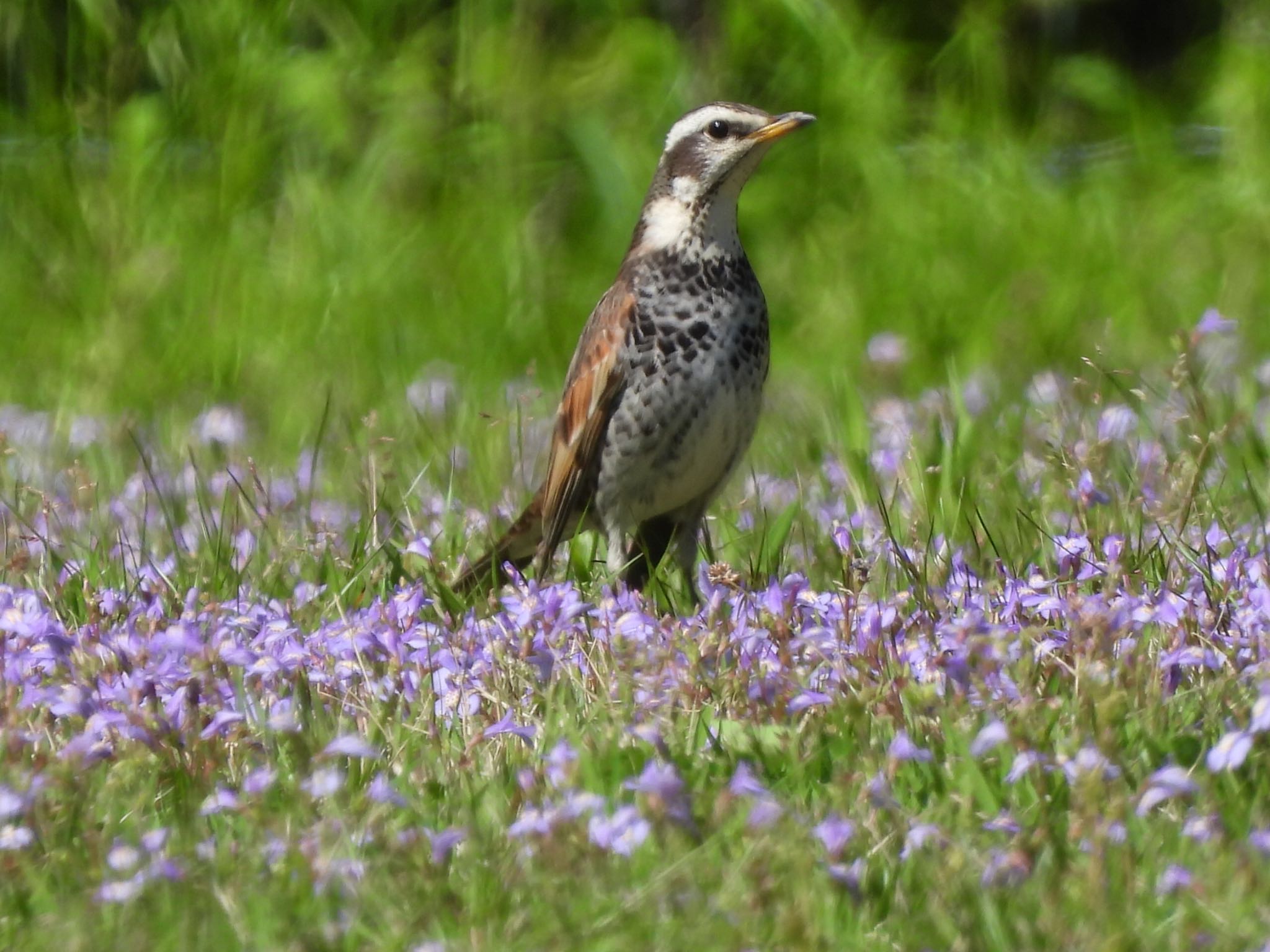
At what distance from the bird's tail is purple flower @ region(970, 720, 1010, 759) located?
220 centimetres

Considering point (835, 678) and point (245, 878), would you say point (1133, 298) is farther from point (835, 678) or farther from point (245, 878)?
point (245, 878)

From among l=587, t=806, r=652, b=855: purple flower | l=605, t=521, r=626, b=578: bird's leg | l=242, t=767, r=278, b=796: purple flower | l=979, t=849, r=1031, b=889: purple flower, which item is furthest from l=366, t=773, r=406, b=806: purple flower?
l=605, t=521, r=626, b=578: bird's leg

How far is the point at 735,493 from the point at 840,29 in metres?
4.72

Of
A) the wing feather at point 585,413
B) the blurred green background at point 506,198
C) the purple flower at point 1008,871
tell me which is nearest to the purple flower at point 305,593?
the wing feather at point 585,413

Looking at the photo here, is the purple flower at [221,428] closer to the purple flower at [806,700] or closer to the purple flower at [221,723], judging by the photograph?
the purple flower at [221,723]

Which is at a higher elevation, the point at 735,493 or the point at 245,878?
the point at 245,878

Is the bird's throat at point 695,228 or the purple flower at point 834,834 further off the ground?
the bird's throat at point 695,228

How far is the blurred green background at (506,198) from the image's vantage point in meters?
7.95

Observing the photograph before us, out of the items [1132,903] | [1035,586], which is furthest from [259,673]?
[1132,903]

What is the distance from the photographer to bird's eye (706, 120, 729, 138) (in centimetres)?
526

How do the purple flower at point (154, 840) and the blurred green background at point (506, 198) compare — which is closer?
the purple flower at point (154, 840)

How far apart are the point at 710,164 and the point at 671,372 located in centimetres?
61

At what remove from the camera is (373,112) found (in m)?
10.1

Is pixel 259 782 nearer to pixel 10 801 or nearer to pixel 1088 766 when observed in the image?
pixel 10 801
